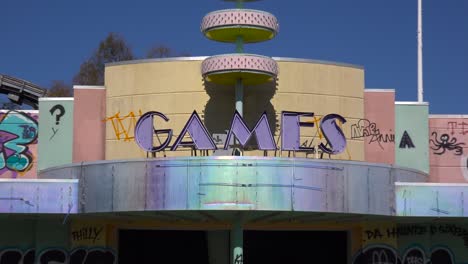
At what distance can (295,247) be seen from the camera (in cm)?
4550

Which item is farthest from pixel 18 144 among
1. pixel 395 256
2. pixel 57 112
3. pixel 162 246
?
pixel 395 256

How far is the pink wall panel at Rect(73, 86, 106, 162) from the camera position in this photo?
43.4m

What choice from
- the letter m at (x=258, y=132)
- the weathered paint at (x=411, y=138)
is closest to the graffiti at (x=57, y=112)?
the letter m at (x=258, y=132)

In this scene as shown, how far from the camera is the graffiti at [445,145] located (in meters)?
45.2

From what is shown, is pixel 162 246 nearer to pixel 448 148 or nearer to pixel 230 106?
pixel 230 106

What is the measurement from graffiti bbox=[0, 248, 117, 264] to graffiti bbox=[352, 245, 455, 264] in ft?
36.8

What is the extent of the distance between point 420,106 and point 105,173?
15846 millimetres

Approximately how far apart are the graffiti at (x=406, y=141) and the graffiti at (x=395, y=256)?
4.69m

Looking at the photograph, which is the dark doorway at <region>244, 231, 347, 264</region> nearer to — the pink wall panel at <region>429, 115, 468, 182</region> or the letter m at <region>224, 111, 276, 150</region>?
the pink wall panel at <region>429, 115, 468, 182</region>

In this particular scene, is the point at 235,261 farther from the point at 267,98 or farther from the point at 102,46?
the point at 102,46

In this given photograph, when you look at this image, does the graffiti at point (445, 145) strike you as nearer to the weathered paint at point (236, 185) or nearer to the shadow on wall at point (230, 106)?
the shadow on wall at point (230, 106)

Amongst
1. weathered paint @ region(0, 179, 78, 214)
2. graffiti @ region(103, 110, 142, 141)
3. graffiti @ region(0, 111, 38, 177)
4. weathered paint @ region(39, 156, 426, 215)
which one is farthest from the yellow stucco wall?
weathered paint @ region(39, 156, 426, 215)

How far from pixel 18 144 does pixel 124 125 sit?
5810 millimetres

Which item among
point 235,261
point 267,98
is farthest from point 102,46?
point 235,261
